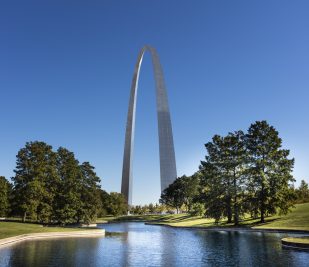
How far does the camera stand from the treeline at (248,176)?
145ft

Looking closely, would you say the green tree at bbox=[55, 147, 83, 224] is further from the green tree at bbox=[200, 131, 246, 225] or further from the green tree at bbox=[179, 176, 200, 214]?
the green tree at bbox=[179, 176, 200, 214]

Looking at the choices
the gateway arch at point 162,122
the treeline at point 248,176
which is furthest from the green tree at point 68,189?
the gateway arch at point 162,122

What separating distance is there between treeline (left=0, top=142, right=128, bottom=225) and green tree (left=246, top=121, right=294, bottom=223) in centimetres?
2477

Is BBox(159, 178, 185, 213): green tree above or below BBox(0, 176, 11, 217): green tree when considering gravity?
above

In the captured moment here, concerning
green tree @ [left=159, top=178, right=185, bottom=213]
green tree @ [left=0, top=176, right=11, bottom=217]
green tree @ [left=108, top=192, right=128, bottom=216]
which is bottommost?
green tree @ [left=0, top=176, right=11, bottom=217]

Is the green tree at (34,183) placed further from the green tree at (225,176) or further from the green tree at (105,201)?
the green tree at (105,201)

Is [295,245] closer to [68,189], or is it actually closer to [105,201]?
[68,189]

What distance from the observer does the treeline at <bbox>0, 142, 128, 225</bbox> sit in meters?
46.3

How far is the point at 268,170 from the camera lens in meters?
45.9

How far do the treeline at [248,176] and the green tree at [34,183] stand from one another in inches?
842

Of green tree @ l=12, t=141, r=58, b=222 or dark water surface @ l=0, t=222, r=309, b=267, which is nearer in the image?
dark water surface @ l=0, t=222, r=309, b=267

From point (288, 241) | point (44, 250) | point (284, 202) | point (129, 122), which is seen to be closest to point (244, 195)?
point (284, 202)

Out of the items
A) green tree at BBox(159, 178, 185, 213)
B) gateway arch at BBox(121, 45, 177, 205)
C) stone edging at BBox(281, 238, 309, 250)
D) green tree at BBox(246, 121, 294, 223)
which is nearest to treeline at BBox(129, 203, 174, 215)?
green tree at BBox(159, 178, 185, 213)

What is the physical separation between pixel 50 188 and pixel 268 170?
96.5 ft
